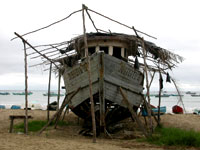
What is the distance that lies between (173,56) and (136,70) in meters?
2.15

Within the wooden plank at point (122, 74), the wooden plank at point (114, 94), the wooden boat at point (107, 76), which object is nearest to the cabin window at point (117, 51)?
the wooden boat at point (107, 76)

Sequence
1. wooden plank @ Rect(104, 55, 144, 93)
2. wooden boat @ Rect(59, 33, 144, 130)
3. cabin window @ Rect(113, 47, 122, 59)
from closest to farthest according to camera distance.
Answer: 1. wooden boat @ Rect(59, 33, 144, 130)
2. wooden plank @ Rect(104, 55, 144, 93)
3. cabin window @ Rect(113, 47, 122, 59)

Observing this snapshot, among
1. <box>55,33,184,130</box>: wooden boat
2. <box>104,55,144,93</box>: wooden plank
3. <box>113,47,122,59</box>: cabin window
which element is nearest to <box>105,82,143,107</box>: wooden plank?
<box>55,33,184,130</box>: wooden boat

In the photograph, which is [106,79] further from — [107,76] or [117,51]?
[117,51]

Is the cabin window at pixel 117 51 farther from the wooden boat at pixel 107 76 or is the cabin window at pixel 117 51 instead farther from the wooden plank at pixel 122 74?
the wooden plank at pixel 122 74

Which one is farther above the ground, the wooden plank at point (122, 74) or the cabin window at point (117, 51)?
the cabin window at point (117, 51)

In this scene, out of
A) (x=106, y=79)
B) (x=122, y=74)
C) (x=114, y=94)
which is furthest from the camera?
(x=122, y=74)

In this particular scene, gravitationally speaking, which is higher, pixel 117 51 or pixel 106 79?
pixel 117 51

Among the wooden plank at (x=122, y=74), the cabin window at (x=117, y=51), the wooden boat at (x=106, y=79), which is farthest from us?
the cabin window at (x=117, y=51)

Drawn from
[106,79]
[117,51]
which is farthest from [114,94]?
[117,51]

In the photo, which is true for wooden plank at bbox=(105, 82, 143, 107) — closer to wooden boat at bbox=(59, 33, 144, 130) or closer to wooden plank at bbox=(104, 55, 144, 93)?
wooden boat at bbox=(59, 33, 144, 130)

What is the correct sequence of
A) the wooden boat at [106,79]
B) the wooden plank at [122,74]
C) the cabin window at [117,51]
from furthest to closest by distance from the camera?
the cabin window at [117,51] < the wooden plank at [122,74] < the wooden boat at [106,79]

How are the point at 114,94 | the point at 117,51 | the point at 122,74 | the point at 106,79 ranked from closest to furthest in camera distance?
the point at 106,79 → the point at 114,94 → the point at 122,74 → the point at 117,51

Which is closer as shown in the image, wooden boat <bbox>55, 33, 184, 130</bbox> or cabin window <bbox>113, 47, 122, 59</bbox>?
wooden boat <bbox>55, 33, 184, 130</bbox>
